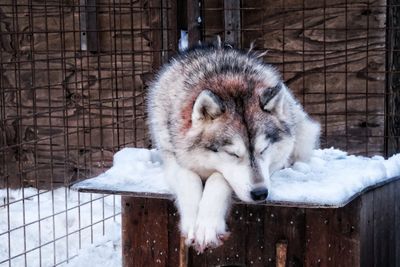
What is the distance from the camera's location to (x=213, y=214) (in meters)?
3.29

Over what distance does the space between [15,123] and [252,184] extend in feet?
11.9

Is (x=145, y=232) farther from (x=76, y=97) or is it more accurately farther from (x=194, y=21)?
(x=76, y=97)

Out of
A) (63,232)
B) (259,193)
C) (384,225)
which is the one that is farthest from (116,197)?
(259,193)

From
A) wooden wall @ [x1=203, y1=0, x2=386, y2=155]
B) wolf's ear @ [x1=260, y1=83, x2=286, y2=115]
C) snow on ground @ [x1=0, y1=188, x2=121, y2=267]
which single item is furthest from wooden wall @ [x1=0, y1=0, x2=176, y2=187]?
wolf's ear @ [x1=260, y1=83, x2=286, y2=115]

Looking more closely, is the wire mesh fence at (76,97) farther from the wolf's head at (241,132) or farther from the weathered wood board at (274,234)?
the wolf's head at (241,132)

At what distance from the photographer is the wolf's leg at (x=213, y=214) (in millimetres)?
3254

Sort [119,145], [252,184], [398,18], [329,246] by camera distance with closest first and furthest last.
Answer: [252,184], [329,246], [398,18], [119,145]

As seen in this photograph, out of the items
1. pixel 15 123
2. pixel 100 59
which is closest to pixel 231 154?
pixel 100 59

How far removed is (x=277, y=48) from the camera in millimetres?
5559

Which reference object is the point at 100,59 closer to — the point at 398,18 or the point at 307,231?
the point at 398,18

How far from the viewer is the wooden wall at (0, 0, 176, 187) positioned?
5.79 metres

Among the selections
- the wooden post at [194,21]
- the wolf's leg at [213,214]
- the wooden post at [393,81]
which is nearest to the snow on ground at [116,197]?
the wolf's leg at [213,214]

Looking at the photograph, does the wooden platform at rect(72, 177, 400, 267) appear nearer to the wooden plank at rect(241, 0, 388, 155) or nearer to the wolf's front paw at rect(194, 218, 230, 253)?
the wolf's front paw at rect(194, 218, 230, 253)

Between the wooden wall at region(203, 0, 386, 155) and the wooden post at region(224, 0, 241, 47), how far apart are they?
57mm
